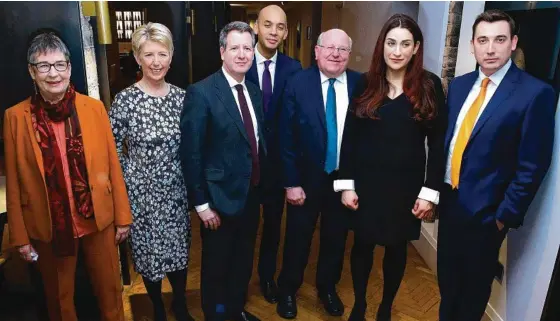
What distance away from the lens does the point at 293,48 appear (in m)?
12.1

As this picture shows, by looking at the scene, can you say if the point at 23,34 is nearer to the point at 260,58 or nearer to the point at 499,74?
the point at 260,58

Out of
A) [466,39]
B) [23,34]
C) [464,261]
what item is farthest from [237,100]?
[466,39]

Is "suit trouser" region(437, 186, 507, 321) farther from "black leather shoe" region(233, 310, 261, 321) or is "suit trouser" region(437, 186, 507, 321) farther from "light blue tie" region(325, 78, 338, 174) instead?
"black leather shoe" region(233, 310, 261, 321)

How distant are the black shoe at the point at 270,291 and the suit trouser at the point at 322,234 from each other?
0.14 m

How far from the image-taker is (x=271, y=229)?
2.76m

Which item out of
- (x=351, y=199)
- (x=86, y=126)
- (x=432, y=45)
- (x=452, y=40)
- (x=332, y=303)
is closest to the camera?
(x=86, y=126)

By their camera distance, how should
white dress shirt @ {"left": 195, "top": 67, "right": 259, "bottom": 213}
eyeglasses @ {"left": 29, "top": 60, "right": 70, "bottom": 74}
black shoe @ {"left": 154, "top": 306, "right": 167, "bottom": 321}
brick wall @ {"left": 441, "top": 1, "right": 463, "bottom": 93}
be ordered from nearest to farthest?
eyeglasses @ {"left": 29, "top": 60, "right": 70, "bottom": 74}, white dress shirt @ {"left": 195, "top": 67, "right": 259, "bottom": 213}, black shoe @ {"left": 154, "top": 306, "right": 167, "bottom": 321}, brick wall @ {"left": 441, "top": 1, "right": 463, "bottom": 93}

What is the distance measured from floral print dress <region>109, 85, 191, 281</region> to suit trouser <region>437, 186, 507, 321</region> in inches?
54.0

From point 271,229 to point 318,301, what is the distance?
22.8 inches

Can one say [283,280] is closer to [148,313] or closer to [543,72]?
[148,313]

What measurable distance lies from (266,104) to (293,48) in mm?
9987

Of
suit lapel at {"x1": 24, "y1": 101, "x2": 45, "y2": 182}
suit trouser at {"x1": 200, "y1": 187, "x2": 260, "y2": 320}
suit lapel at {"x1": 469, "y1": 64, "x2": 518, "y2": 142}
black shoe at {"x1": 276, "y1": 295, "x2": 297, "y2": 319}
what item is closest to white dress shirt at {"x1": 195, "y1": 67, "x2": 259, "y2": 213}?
suit trouser at {"x1": 200, "y1": 187, "x2": 260, "y2": 320}

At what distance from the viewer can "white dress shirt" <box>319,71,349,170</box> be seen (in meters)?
2.32

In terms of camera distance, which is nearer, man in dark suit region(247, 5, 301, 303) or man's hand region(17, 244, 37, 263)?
man's hand region(17, 244, 37, 263)
